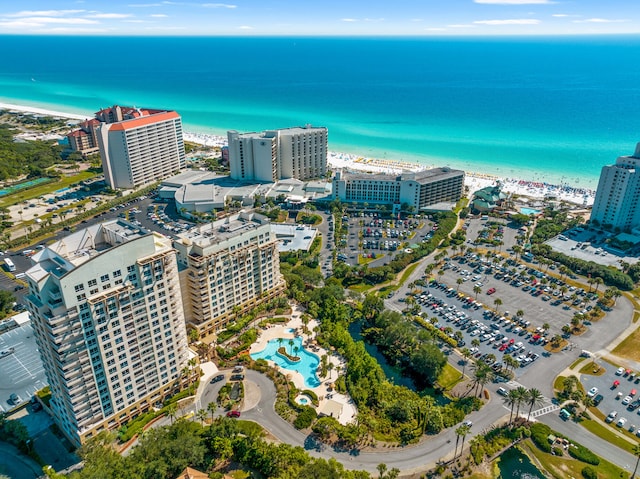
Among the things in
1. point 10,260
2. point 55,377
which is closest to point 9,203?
point 10,260

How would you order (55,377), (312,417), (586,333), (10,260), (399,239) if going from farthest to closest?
(399,239), (10,260), (586,333), (312,417), (55,377)

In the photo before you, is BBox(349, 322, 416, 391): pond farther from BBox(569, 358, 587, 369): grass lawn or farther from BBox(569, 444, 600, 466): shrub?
BBox(569, 358, 587, 369): grass lawn

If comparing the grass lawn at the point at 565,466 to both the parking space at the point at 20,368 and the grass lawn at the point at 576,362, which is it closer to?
the grass lawn at the point at 576,362

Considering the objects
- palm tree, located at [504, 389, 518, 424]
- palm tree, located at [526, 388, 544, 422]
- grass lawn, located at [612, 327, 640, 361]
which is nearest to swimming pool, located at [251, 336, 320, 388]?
palm tree, located at [504, 389, 518, 424]

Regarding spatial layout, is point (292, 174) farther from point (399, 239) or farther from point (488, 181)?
point (488, 181)

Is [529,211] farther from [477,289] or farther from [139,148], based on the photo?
[139,148]

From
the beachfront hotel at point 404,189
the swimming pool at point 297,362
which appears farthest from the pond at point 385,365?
the beachfront hotel at point 404,189

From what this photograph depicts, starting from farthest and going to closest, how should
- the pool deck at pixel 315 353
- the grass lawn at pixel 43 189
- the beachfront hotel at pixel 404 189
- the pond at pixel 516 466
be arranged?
the grass lawn at pixel 43 189 < the beachfront hotel at pixel 404 189 < the pool deck at pixel 315 353 < the pond at pixel 516 466
